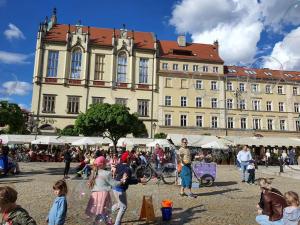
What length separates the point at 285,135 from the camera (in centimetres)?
5050

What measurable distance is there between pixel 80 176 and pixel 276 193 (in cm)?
1242

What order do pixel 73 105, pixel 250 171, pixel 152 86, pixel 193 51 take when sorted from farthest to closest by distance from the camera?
pixel 193 51 → pixel 152 86 → pixel 73 105 → pixel 250 171

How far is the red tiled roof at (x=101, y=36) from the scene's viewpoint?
4919 centimetres

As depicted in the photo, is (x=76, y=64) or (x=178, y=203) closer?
(x=178, y=203)

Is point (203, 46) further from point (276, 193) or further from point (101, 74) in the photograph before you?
point (276, 193)

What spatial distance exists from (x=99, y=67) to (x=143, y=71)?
638cm

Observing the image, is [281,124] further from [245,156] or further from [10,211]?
[10,211]

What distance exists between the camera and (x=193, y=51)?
54.7 meters

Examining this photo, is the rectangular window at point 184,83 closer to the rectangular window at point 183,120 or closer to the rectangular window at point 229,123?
the rectangular window at point 183,120

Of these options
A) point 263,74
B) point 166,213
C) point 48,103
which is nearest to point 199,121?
point 263,74

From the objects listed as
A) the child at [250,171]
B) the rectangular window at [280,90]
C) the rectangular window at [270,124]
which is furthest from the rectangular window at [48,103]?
the child at [250,171]

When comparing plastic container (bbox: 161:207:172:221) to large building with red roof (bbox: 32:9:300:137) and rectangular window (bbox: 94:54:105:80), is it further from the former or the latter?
rectangular window (bbox: 94:54:105:80)

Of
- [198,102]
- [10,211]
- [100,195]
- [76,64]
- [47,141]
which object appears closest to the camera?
[10,211]

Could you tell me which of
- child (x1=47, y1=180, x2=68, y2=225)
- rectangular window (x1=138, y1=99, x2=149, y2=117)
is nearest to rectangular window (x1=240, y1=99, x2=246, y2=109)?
rectangular window (x1=138, y1=99, x2=149, y2=117)
